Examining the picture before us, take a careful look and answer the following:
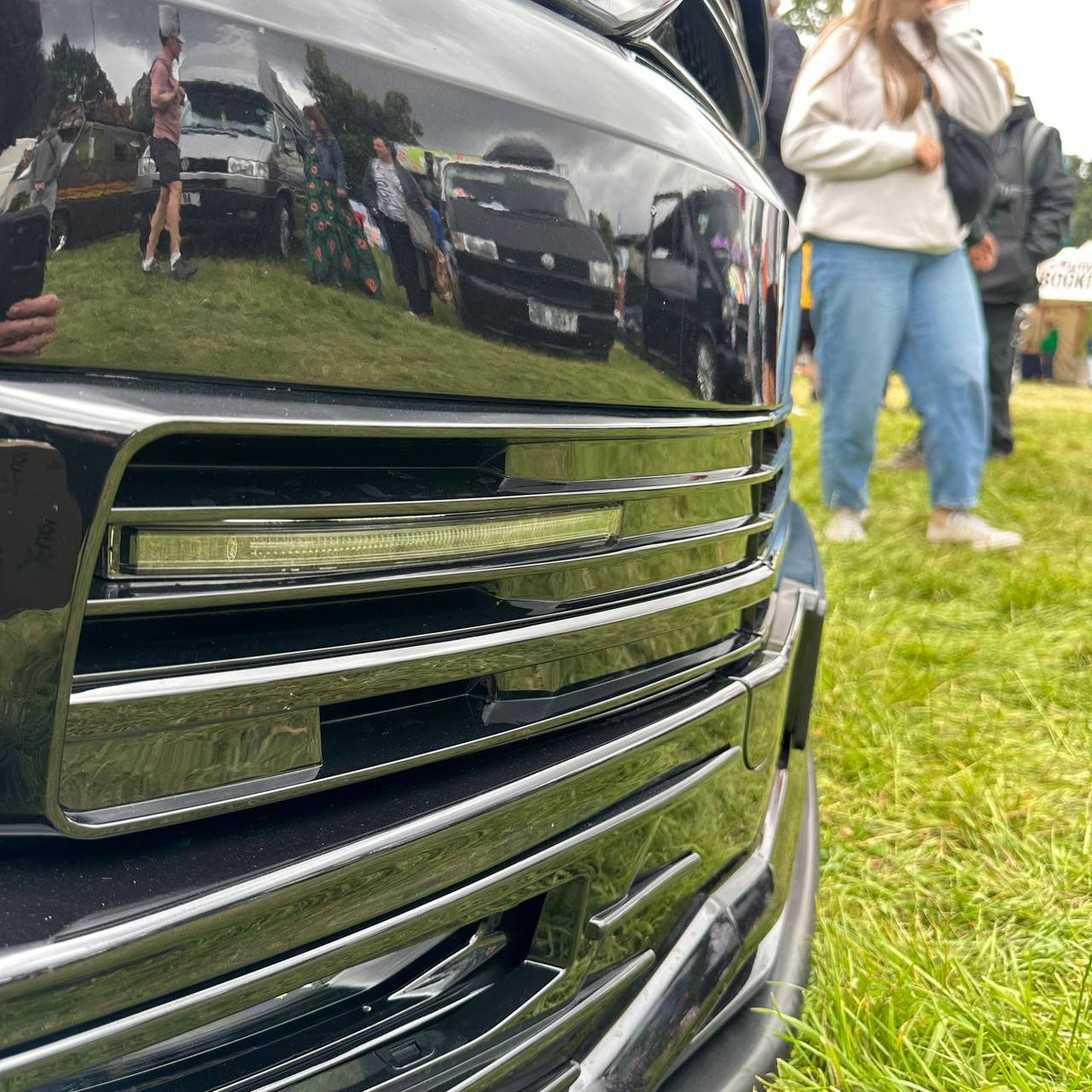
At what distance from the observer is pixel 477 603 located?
2.94 feet

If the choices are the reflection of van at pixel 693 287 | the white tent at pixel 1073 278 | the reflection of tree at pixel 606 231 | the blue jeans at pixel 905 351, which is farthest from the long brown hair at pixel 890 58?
the white tent at pixel 1073 278

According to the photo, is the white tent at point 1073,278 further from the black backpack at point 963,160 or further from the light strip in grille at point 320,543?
the light strip in grille at point 320,543

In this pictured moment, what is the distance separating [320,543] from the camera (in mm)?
762

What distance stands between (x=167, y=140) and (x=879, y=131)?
3.45m

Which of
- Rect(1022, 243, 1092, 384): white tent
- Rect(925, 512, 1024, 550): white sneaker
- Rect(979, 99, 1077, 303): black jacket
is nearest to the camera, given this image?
Rect(925, 512, 1024, 550): white sneaker

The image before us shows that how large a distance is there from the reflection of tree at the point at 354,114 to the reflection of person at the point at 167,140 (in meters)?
0.09

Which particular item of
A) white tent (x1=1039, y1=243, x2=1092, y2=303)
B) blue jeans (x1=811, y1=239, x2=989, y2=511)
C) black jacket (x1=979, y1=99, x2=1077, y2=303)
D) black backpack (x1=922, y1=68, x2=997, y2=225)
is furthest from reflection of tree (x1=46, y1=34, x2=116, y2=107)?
white tent (x1=1039, y1=243, x2=1092, y2=303)

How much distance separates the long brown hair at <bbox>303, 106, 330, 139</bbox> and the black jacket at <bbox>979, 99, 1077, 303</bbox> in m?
5.93

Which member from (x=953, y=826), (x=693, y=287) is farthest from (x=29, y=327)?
(x=953, y=826)

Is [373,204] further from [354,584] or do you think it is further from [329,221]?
[354,584]

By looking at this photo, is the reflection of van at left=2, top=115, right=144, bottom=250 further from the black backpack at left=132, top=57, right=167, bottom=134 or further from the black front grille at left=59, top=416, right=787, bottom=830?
the black front grille at left=59, top=416, right=787, bottom=830

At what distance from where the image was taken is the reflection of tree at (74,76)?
609 millimetres

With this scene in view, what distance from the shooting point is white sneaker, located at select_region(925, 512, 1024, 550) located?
4047 millimetres

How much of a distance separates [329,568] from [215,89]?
327mm
